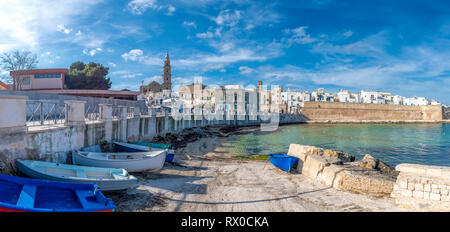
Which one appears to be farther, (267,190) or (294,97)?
(294,97)

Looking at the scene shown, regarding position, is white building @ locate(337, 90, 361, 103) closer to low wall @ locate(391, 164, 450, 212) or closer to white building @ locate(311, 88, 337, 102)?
white building @ locate(311, 88, 337, 102)

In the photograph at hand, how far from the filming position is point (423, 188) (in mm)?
5910

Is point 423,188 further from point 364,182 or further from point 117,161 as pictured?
point 117,161

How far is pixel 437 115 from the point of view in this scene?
83812mm

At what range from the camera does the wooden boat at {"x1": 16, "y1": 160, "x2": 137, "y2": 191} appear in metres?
6.55

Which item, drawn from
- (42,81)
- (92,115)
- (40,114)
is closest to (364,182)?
(40,114)

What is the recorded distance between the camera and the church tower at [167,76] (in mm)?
85488

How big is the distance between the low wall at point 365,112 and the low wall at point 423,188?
7253 cm

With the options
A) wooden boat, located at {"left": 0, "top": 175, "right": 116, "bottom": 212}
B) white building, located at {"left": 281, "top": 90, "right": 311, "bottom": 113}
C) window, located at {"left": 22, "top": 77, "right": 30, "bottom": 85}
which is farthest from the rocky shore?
white building, located at {"left": 281, "top": 90, "right": 311, "bottom": 113}

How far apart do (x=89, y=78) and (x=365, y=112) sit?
83849 mm

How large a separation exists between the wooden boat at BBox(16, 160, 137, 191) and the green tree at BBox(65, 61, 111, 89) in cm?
3803

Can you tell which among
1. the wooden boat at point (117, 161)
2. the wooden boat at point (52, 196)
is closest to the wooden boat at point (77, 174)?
the wooden boat at point (52, 196)
